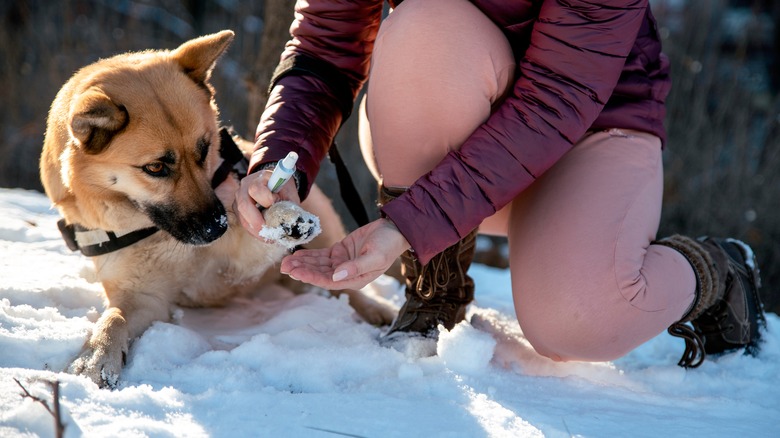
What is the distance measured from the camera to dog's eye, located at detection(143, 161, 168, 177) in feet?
6.59

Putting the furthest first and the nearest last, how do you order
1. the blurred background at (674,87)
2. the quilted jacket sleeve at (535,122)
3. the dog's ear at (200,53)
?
the blurred background at (674,87)
the dog's ear at (200,53)
the quilted jacket sleeve at (535,122)

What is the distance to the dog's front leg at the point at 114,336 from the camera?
1577mm

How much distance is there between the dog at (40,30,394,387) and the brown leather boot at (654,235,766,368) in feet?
4.22

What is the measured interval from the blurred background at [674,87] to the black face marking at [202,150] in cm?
143

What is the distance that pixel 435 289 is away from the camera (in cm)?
196

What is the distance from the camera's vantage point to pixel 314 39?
2027mm

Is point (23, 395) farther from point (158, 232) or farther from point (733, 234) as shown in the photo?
point (733, 234)

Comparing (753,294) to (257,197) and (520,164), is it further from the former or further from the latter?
(257,197)

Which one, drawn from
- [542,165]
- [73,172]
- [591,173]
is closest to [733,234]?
[591,173]

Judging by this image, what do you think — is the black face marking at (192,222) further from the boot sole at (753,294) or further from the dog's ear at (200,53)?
the boot sole at (753,294)

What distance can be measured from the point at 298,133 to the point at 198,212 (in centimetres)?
43

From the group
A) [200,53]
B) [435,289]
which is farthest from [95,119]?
[435,289]

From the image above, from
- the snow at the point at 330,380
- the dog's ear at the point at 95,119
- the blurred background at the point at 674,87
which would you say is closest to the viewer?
the snow at the point at 330,380

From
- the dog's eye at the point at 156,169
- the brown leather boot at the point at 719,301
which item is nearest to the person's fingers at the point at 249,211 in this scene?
the dog's eye at the point at 156,169
